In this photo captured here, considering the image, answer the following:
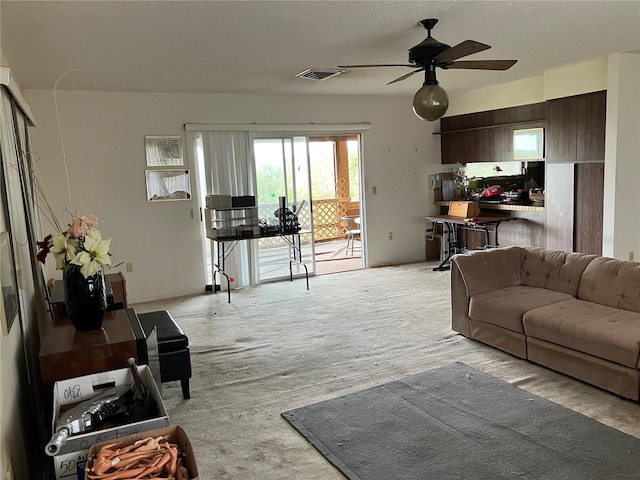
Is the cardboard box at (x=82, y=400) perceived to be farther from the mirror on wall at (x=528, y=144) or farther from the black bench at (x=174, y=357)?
the mirror on wall at (x=528, y=144)

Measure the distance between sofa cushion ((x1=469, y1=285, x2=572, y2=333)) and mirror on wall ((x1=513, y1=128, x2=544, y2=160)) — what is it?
2531 mm

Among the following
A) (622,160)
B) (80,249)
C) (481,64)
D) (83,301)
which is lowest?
(83,301)

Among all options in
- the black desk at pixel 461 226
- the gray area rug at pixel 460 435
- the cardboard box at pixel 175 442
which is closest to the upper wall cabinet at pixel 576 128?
the black desk at pixel 461 226

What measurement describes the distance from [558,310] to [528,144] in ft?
10.5

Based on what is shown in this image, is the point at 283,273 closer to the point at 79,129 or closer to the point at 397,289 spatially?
the point at 397,289

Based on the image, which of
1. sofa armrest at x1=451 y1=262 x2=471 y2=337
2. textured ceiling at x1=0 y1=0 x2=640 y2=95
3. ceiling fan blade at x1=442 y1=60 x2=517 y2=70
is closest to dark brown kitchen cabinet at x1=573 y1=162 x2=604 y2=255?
textured ceiling at x1=0 y1=0 x2=640 y2=95

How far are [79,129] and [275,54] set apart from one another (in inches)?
101

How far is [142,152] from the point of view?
565 cm

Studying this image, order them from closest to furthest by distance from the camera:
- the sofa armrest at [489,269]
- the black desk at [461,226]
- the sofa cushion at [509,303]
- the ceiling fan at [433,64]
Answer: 1. the ceiling fan at [433,64]
2. the sofa cushion at [509,303]
3. the sofa armrest at [489,269]
4. the black desk at [461,226]

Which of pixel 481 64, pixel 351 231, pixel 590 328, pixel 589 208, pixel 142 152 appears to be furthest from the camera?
pixel 351 231

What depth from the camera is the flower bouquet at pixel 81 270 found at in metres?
2.48

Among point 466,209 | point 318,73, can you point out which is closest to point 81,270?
point 318,73

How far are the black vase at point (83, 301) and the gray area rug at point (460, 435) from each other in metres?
1.19

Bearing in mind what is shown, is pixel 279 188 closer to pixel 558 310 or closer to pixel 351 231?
pixel 351 231
